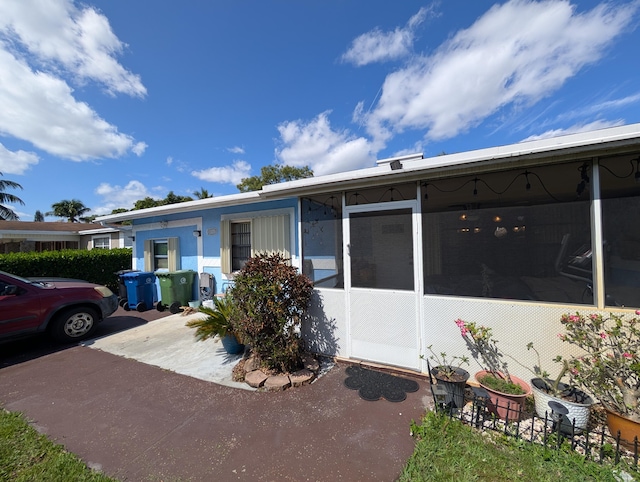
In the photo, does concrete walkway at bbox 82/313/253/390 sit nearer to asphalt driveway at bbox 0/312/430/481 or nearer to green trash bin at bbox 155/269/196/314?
asphalt driveway at bbox 0/312/430/481

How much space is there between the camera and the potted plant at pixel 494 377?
7.97 ft

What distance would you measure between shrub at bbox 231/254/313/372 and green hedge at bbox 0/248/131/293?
850 cm

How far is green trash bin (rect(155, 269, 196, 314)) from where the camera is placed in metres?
6.60

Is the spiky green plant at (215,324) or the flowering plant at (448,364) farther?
the spiky green plant at (215,324)

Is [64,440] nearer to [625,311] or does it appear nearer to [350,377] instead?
[350,377]

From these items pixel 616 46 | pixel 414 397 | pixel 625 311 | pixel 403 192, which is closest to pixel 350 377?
pixel 414 397

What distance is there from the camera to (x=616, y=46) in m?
5.19

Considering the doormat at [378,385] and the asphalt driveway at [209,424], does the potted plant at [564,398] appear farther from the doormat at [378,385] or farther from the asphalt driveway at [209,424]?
the doormat at [378,385]

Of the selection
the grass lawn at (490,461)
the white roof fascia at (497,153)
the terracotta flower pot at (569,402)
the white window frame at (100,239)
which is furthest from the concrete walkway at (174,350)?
the white window frame at (100,239)

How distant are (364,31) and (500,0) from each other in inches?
108

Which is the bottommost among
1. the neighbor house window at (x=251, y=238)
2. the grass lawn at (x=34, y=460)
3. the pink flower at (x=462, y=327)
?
the grass lawn at (x=34, y=460)

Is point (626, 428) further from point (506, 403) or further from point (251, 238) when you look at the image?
point (251, 238)

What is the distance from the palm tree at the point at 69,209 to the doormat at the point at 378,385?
39773 millimetres

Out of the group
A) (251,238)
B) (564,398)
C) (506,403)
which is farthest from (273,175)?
(564,398)
